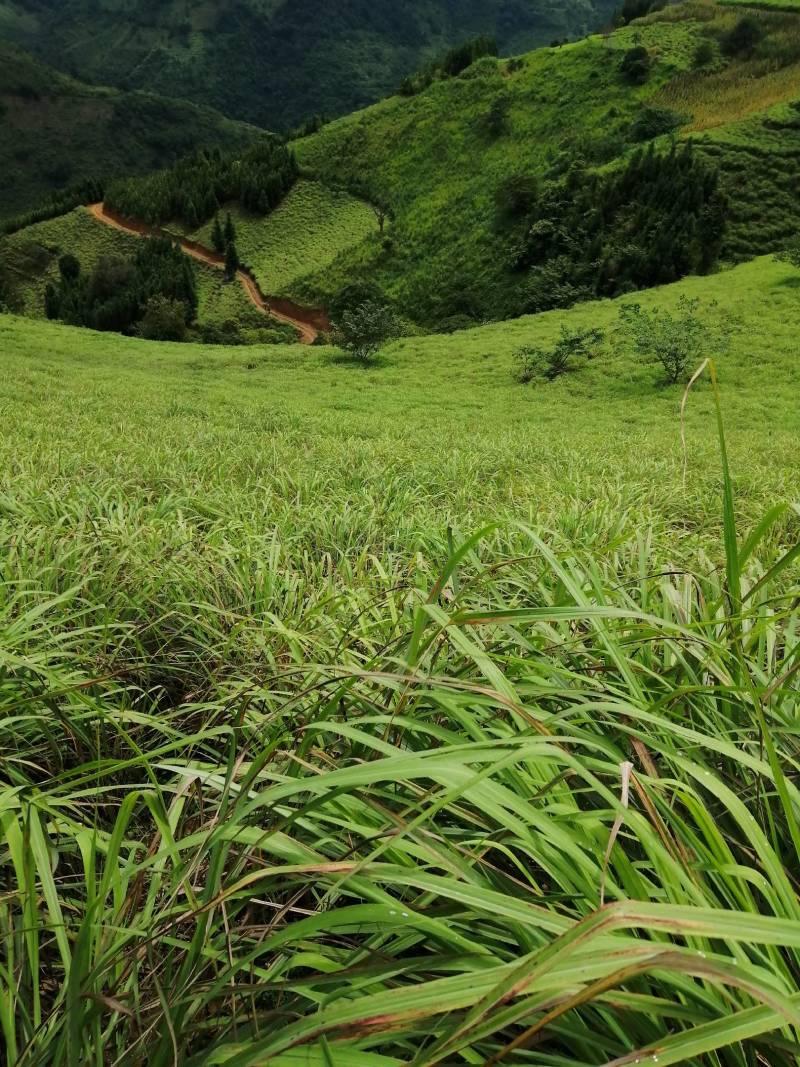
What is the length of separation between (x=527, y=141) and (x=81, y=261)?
4414cm

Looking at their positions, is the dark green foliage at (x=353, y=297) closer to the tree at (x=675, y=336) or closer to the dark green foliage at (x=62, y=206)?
the tree at (x=675, y=336)

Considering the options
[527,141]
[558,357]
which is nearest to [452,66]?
[527,141]

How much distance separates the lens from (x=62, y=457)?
5211 millimetres

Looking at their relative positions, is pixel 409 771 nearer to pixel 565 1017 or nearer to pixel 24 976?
pixel 565 1017

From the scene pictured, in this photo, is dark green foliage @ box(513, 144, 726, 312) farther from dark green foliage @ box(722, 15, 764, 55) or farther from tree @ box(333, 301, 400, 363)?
dark green foliage @ box(722, 15, 764, 55)

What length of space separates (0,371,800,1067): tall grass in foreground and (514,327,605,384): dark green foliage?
741 inches

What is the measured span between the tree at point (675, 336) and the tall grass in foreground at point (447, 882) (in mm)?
16179

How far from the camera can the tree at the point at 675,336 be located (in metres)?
16.9

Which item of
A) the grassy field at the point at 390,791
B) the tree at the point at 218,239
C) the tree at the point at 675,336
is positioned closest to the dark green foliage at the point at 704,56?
the tree at the point at 675,336

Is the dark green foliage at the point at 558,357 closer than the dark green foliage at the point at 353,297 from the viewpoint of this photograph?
Yes

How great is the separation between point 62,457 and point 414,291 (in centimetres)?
3853

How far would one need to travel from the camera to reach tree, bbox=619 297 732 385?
55.4ft

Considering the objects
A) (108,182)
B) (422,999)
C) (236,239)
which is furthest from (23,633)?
(108,182)

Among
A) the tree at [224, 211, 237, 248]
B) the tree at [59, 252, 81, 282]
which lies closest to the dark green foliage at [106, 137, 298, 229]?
the tree at [224, 211, 237, 248]
